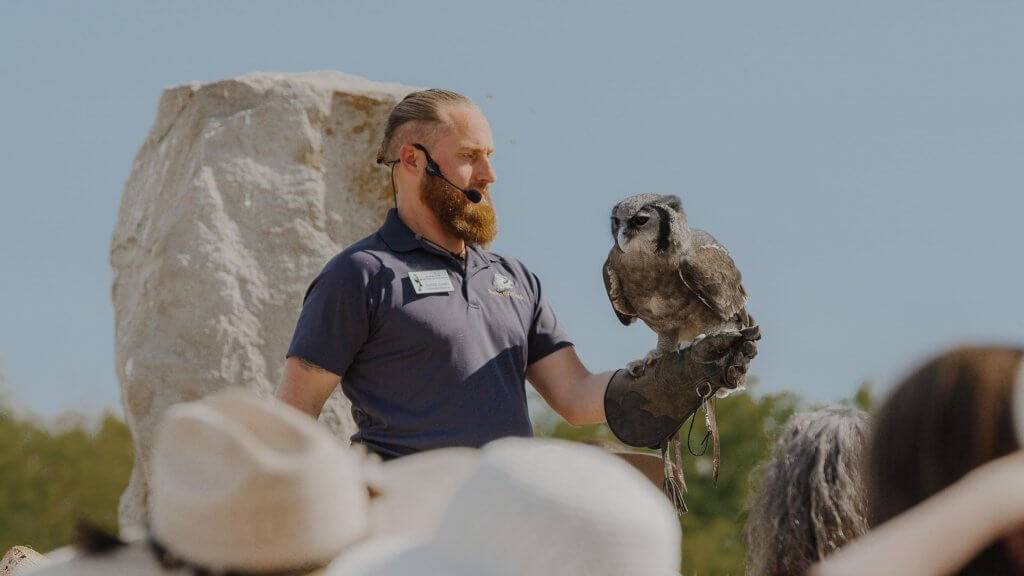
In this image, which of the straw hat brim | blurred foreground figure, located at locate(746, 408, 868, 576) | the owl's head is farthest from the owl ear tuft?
the straw hat brim

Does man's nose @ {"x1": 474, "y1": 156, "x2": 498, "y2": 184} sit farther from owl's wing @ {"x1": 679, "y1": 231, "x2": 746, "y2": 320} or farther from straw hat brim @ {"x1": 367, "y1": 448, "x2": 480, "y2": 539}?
straw hat brim @ {"x1": 367, "y1": 448, "x2": 480, "y2": 539}

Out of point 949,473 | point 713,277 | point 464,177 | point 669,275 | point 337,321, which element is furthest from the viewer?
point 669,275

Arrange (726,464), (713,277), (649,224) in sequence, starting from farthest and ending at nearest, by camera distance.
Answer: (726,464) < (649,224) < (713,277)

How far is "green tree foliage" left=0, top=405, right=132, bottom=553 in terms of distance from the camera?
17859 millimetres

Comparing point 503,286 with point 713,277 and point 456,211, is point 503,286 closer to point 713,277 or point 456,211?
point 456,211

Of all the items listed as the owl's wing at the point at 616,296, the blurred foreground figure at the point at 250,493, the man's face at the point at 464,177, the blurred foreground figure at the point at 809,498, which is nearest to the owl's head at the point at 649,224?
the owl's wing at the point at 616,296

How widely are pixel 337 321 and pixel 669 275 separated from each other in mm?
1536

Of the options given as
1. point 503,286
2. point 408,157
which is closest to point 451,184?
point 408,157

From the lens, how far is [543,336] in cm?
376

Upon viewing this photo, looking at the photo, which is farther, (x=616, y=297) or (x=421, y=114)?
(x=616, y=297)

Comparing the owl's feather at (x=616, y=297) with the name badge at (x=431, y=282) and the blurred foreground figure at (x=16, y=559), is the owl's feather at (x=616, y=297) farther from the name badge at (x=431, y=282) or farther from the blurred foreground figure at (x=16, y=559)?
the blurred foreground figure at (x=16, y=559)

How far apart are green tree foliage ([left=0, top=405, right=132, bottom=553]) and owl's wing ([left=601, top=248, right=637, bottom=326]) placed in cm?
1445

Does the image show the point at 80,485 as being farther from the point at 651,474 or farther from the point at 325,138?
the point at 651,474

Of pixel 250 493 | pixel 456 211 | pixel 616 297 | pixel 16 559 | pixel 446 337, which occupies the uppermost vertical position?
pixel 250 493
